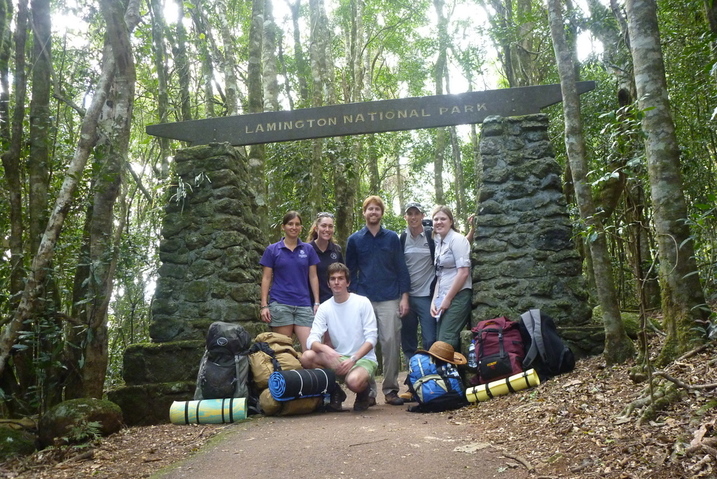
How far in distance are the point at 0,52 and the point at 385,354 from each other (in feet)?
16.4

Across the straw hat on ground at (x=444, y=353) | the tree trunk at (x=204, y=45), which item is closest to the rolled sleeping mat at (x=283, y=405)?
the straw hat on ground at (x=444, y=353)

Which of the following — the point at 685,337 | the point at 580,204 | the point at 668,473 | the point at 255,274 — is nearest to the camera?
the point at 668,473

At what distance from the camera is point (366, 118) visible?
6750 millimetres

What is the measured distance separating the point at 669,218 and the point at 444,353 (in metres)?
2.14

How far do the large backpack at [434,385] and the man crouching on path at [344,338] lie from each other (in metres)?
0.38

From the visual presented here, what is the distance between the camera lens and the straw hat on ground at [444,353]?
5.13 meters

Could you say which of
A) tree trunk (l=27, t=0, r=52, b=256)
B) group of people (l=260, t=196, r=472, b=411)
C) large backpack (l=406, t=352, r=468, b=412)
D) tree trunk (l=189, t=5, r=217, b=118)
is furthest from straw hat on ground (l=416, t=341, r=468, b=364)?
tree trunk (l=189, t=5, r=217, b=118)

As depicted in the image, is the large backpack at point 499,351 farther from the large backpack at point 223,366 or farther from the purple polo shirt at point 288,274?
the large backpack at point 223,366

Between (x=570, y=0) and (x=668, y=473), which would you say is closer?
(x=668, y=473)

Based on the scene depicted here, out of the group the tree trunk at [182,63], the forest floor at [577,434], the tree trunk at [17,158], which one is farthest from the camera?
the tree trunk at [182,63]

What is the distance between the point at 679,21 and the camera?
293 inches

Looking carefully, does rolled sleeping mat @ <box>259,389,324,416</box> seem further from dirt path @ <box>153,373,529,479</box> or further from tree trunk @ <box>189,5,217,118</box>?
tree trunk @ <box>189,5,217,118</box>

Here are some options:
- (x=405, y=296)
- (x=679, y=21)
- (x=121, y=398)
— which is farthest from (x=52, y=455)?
(x=679, y=21)

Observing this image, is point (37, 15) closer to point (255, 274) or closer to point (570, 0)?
point (255, 274)
